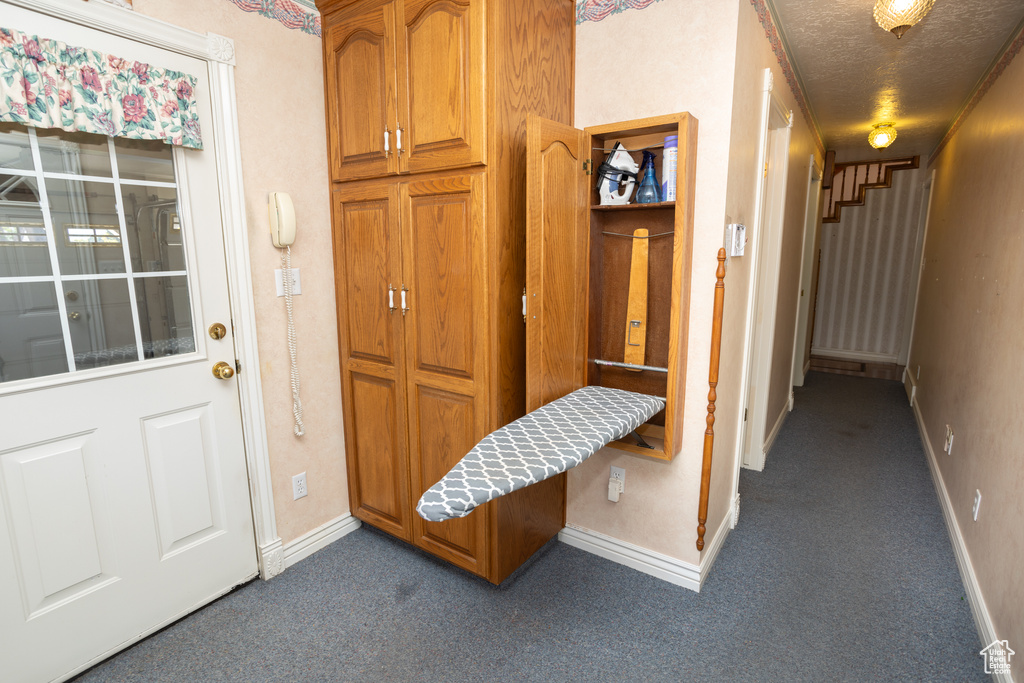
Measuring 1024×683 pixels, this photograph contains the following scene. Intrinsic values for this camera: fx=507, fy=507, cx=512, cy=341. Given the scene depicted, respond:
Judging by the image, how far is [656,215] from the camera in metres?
2.04

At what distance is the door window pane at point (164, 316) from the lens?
1.77m

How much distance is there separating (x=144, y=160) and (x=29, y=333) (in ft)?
2.14

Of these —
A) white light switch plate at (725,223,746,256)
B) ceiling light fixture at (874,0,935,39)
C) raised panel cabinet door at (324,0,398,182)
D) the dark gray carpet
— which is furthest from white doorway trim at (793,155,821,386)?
raised panel cabinet door at (324,0,398,182)

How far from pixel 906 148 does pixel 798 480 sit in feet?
13.3

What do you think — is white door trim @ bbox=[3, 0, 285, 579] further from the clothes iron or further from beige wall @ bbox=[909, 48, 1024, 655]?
beige wall @ bbox=[909, 48, 1024, 655]

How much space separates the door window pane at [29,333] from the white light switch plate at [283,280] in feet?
2.29

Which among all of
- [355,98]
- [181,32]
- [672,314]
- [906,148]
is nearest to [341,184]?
[355,98]

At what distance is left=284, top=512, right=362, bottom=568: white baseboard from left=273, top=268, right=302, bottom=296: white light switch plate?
1.11 meters

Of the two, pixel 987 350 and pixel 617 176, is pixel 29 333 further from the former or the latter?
pixel 987 350

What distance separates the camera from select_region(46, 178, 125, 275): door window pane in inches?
61.5

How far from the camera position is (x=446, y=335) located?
1982 mm

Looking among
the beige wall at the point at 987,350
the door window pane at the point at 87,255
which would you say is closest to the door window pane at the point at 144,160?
the door window pane at the point at 87,255

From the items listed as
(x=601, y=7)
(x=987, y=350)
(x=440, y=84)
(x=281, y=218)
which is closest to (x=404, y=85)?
(x=440, y=84)

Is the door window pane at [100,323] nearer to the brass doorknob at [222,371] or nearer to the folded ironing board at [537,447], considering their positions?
the brass doorknob at [222,371]
